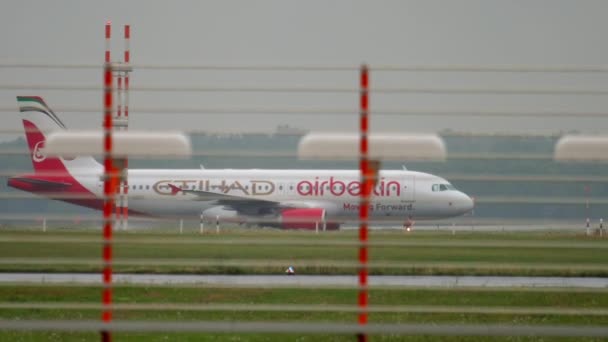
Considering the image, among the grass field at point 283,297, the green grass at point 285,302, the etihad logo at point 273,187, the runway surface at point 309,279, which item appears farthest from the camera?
the etihad logo at point 273,187

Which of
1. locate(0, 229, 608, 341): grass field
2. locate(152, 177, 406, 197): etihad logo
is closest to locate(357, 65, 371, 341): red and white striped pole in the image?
locate(0, 229, 608, 341): grass field

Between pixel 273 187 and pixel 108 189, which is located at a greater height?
pixel 273 187

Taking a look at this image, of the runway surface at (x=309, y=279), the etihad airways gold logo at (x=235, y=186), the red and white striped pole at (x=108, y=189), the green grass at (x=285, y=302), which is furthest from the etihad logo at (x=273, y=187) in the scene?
the red and white striped pole at (x=108, y=189)

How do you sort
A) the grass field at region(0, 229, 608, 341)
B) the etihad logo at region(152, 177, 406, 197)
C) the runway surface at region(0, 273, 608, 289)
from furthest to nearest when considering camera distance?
the etihad logo at region(152, 177, 406, 197) → the runway surface at region(0, 273, 608, 289) → the grass field at region(0, 229, 608, 341)

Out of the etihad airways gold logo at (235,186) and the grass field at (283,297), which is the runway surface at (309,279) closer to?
the grass field at (283,297)

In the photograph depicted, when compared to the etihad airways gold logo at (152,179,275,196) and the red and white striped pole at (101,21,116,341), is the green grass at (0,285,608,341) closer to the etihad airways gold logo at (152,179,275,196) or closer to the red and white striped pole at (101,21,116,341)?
the red and white striped pole at (101,21,116,341)

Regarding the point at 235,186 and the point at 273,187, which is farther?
the point at 235,186

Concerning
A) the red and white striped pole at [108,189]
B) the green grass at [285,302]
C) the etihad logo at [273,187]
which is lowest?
the green grass at [285,302]

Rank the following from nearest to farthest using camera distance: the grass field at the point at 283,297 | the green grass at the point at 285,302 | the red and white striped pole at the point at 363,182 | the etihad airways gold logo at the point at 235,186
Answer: the red and white striped pole at the point at 363,182 → the grass field at the point at 283,297 → the green grass at the point at 285,302 → the etihad airways gold logo at the point at 235,186

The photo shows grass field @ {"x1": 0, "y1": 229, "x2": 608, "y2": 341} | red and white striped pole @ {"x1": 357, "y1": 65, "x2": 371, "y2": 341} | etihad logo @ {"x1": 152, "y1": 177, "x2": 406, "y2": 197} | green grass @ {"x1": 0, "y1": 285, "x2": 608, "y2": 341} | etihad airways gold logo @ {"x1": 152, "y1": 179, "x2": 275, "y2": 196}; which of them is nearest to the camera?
red and white striped pole @ {"x1": 357, "y1": 65, "x2": 371, "y2": 341}

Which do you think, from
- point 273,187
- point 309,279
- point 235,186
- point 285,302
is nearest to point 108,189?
point 285,302

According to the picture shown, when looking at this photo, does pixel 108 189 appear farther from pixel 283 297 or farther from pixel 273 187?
pixel 273 187

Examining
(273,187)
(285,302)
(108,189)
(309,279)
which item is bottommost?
(285,302)

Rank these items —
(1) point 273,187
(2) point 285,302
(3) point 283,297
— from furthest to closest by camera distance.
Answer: (1) point 273,187, (3) point 283,297, (2) point 285,302
